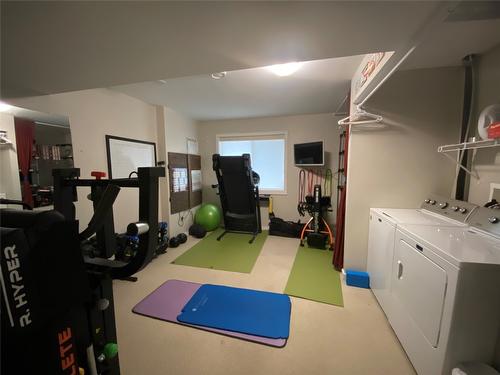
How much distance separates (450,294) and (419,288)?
284 millimetres

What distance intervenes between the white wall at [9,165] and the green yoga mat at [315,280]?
2785 mm

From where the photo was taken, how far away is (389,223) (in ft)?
6.00

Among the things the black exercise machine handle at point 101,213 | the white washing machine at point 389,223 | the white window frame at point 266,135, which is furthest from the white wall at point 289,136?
the black exercise machine handle at point 101,213

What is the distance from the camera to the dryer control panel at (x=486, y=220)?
1353mm

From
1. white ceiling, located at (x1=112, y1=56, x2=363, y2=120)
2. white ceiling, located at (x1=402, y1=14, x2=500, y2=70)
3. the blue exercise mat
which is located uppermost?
white ceiling, located at (x1=112, y1=56, x2=363, y2=120)

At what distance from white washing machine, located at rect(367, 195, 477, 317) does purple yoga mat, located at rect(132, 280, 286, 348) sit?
110 centimetres

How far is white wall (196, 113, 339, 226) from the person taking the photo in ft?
13.1

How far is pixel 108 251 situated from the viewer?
118cm

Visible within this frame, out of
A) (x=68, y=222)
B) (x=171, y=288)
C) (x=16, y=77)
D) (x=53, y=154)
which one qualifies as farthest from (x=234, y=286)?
(x=16, y=77)

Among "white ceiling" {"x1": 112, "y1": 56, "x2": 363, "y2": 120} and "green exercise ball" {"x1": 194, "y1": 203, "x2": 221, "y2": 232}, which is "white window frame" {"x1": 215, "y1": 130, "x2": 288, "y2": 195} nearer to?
"white ceiling" {"x1": 112, "y1": 56, "x2": 363, "y2": 120}

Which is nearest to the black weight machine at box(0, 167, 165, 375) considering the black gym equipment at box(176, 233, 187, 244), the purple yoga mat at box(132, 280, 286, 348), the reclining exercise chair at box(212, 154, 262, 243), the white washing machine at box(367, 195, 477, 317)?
the purple yoga mat at box(132, 280, 286, 348)

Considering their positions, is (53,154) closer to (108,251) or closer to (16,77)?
(16,77)

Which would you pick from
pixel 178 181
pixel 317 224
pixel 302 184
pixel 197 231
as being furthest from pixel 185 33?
pixel 302 184

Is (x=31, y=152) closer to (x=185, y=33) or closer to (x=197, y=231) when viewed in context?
(x=185, y=33)
